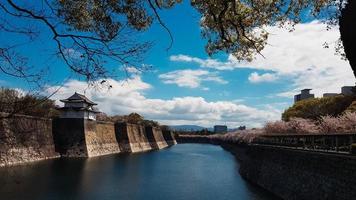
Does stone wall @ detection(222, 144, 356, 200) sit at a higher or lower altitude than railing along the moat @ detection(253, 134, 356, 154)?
lower

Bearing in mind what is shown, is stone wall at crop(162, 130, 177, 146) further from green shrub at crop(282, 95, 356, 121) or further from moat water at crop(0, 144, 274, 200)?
moat water at crop(0, 144, 274, 200)

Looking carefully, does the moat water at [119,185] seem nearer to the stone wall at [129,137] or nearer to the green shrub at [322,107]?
the green shrub at [322,107]

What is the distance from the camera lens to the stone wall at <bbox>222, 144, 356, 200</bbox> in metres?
15.1

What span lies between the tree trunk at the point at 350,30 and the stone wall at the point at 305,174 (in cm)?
1124

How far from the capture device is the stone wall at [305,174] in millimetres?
15141

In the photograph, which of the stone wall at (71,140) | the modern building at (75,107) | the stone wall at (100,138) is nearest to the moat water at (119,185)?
the stone wall at (71,140)

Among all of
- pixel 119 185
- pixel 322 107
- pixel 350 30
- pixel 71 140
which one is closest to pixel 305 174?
pixel 119 185

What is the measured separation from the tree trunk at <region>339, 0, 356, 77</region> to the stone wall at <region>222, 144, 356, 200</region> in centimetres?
1124

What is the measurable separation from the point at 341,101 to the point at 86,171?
35.7 m

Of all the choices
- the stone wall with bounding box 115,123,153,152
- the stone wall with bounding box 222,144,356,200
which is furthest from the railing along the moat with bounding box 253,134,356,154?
the stone wall with bounding box 115,123,153,152

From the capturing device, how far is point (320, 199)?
16594 mm

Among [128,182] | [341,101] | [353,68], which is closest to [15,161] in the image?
[128,182]

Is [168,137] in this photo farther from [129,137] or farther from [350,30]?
[350,30]

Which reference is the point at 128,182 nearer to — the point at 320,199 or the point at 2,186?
the point at 2,186
